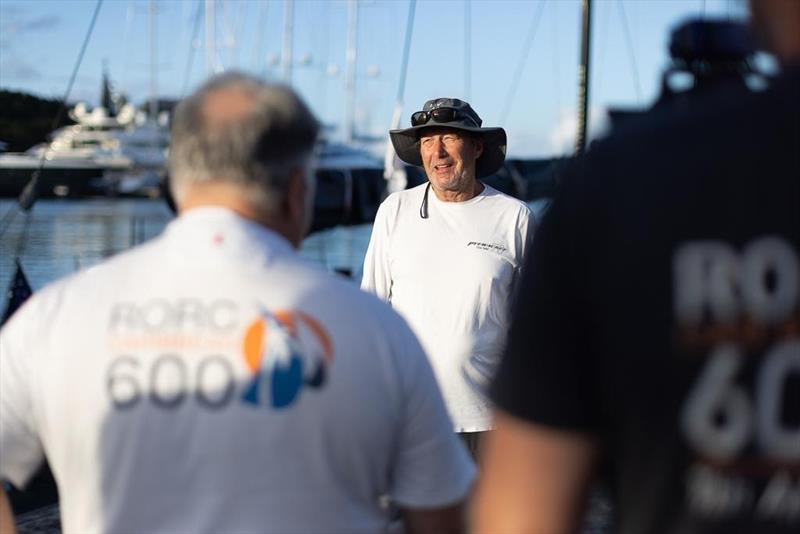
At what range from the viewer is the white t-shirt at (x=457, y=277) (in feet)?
14.8

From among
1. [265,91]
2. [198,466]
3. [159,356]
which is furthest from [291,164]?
[198,466]

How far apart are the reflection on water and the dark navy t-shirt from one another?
65.7ft

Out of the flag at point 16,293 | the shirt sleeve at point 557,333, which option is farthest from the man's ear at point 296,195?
the flag at point 16,293

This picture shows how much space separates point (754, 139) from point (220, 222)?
40.7 inches

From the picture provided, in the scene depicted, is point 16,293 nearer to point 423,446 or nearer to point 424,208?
point 424,208

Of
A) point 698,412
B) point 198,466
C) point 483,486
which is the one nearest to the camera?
point 698,412

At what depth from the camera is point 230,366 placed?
199cm

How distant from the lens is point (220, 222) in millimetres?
2092

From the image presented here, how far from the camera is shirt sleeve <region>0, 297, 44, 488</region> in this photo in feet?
6.91

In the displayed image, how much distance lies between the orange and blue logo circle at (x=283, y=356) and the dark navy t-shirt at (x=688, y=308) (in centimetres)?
68

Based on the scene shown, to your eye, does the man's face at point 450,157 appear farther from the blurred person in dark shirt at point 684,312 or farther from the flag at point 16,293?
the blurred person in dark shirt at point 684,312

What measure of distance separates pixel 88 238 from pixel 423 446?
4308cm

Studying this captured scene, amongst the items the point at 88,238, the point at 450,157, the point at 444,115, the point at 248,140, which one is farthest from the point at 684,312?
the point at 88,238

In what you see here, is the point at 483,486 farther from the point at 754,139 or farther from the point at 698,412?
the point at 754,139
